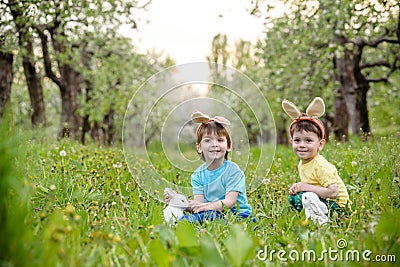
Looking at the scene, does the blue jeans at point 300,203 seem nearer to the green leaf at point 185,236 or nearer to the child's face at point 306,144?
the child's face at point 306,144

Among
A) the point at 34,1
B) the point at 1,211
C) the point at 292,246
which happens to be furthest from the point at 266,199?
the point at 34,1

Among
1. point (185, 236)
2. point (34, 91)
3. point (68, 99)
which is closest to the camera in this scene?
point (185, 236)

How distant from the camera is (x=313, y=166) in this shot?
3.81 m

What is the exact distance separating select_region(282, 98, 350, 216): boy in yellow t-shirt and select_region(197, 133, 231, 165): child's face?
583 mm

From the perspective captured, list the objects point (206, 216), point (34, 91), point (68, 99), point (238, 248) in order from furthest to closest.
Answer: point (68, 99) → point (34, 91) → point (206, 216) → point (238, 248)

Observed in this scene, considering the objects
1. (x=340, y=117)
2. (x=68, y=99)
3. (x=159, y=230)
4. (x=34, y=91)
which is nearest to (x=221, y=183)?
(x=159, y=230)

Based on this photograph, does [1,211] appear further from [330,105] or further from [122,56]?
[330,105]

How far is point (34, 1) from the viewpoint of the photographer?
6.53 metres

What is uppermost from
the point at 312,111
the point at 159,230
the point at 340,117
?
the point at 340,117

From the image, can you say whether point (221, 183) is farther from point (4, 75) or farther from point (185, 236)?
point (4, 75)

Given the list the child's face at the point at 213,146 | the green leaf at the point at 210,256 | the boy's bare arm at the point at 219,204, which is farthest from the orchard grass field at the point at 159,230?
the child's face at the point at 213,146

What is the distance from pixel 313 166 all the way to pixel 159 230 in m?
1.84

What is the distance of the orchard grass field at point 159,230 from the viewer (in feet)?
5.85

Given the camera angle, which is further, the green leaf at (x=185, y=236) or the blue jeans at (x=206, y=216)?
the blue jeans at (x=206, y=216)
